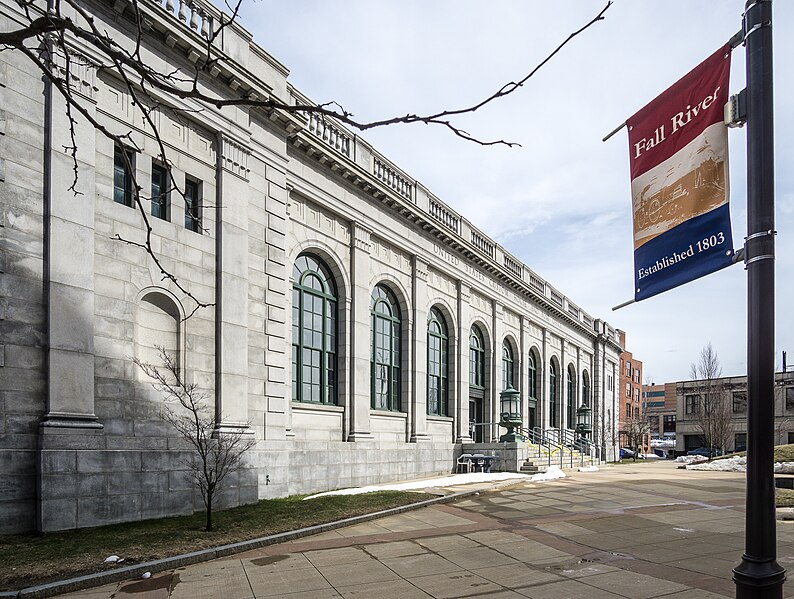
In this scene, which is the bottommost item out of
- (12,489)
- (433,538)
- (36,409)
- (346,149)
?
(433,538)

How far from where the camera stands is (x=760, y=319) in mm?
4969

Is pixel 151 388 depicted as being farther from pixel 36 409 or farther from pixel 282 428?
pixel 282 428

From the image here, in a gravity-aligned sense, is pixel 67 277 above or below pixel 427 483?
above

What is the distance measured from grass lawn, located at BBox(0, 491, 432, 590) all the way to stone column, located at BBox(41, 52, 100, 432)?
88.7 inches

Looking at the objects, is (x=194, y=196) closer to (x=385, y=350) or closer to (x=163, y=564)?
(x=163, y=564)

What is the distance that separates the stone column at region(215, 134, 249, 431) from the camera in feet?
55.5

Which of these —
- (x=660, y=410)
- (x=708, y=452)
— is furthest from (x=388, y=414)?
(x=660, y=410)

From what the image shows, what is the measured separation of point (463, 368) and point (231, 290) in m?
16.8

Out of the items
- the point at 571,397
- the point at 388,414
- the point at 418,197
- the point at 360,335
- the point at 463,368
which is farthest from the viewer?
the point at 571,397

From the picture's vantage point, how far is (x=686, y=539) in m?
12.6

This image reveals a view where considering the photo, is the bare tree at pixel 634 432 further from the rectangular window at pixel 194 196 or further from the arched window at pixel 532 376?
the rectangular window at pixel 194 196

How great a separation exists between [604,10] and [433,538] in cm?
1043

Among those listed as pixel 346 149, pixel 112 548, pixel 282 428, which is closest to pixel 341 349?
pixel 282 428

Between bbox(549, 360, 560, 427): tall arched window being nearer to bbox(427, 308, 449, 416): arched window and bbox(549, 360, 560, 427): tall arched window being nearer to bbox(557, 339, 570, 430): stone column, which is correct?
bbox(557, 339, 570, 430): stone column
